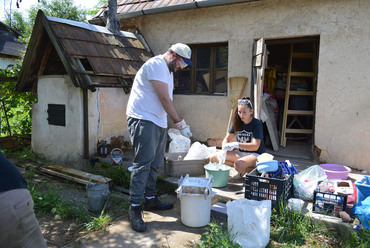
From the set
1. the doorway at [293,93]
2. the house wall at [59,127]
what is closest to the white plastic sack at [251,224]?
the doorway at [293,93]

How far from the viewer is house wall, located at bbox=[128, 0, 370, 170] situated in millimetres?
4984

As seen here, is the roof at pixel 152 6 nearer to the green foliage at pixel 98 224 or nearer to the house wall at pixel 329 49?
the house wall at pixel 329 49

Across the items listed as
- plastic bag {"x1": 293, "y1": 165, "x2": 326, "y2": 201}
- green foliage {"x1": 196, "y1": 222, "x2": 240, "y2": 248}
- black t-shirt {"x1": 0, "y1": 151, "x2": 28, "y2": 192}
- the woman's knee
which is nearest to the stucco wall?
the woman's knee

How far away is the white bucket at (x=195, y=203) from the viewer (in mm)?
3371

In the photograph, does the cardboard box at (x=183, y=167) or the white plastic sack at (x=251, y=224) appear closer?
the white plastic sack at (x=251, y=224)

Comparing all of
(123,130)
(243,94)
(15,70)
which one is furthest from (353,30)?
(15,70)

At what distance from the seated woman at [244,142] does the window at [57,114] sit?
3577 mm

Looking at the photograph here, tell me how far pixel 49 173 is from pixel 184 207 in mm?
3503

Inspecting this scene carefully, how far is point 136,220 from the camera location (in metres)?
3.40

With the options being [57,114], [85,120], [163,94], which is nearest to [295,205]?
[163,94]

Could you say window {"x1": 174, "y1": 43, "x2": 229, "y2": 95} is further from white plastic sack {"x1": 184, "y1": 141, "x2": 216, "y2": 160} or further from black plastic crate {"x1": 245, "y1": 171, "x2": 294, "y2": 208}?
black plastic crate {"x1": 245, "y1": 171, "x2": 294, "y2": 208}

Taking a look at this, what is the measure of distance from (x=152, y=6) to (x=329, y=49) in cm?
402

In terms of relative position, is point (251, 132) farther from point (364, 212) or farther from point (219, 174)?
point (364, 212)

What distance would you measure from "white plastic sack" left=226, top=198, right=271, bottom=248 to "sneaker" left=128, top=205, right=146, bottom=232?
105cm
